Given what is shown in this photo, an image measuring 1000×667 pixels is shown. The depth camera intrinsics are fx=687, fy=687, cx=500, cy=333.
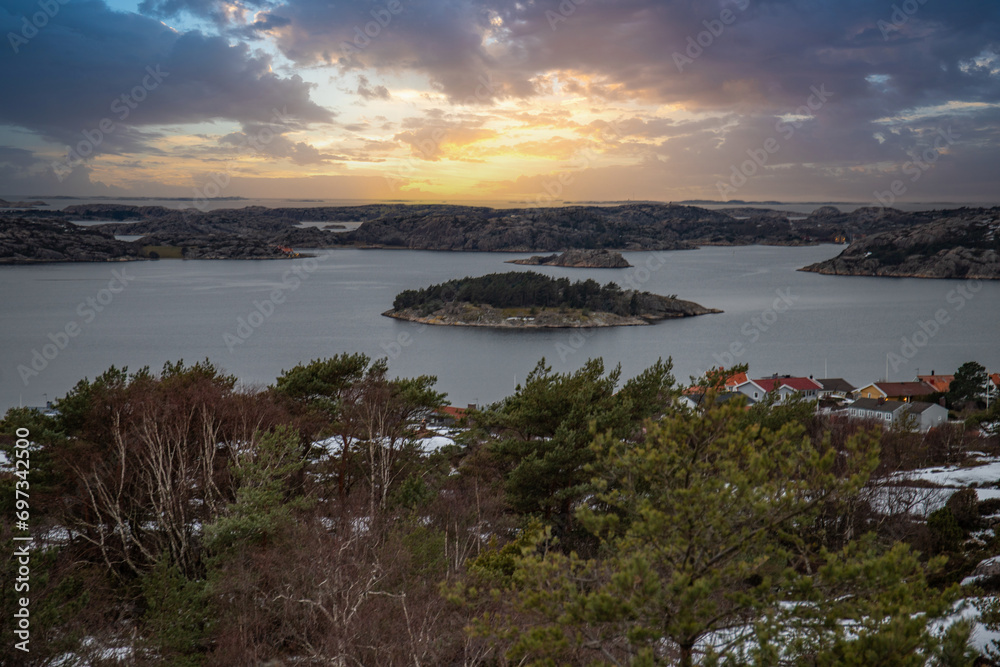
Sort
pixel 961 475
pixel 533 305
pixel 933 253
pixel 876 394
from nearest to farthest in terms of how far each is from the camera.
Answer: pixel 961 475, pixel 876 394, pixel 533 305, pixel 933 253

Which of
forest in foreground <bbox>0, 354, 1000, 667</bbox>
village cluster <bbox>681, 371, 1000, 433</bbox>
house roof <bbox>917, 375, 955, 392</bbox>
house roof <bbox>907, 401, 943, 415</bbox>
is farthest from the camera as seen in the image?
house roof <bbox>917, 375, 955, 392</bbox>

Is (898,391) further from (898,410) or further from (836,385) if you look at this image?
(898,410)

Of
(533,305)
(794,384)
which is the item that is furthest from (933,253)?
(794,384)

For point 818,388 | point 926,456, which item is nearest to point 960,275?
point 818,388

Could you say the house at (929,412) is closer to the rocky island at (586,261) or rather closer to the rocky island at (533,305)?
the rocky island at (533,305)

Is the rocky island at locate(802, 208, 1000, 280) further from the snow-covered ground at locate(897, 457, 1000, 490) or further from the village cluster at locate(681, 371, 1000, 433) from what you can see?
the snow-covered ground at locate(897, 457, 1000, 490)

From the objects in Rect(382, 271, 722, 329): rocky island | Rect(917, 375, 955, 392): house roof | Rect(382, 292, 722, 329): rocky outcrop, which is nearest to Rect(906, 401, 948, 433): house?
Rect(917, 375, 955, 392): house roof

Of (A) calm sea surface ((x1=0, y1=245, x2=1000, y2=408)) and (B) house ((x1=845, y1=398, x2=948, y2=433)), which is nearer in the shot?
(B) house ((x1=845, y1=398, x2=948, y2=433))
